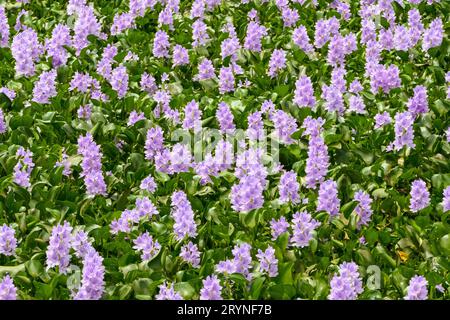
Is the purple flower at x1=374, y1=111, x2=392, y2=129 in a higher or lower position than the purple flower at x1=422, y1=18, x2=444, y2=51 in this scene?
lower

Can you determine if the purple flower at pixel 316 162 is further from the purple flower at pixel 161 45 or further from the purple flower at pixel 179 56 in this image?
the purple flower at pixel 161 45

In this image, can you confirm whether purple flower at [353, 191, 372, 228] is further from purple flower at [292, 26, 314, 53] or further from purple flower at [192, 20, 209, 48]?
purple flower at [192, 20, 209, 48]

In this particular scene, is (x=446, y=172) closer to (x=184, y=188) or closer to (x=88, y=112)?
(x=184, y=188)

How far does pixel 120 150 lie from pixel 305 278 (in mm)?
2148

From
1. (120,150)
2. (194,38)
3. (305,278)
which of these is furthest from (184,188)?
(194,38)

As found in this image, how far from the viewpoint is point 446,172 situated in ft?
23.2

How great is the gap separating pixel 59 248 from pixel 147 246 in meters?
0.51

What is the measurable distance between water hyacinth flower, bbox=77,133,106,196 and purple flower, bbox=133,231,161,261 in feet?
2.82

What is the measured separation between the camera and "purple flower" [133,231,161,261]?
595 centimetres

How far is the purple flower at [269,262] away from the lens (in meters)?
5.77

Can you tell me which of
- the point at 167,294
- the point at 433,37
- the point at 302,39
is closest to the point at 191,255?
the point at 167,294

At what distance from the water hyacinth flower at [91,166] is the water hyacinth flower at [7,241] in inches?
32.4

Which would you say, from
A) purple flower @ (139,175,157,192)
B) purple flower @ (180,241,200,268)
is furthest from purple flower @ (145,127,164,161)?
purple flower @ (180,241,200,268)

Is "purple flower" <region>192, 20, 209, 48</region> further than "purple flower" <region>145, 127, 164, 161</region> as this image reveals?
Yes
